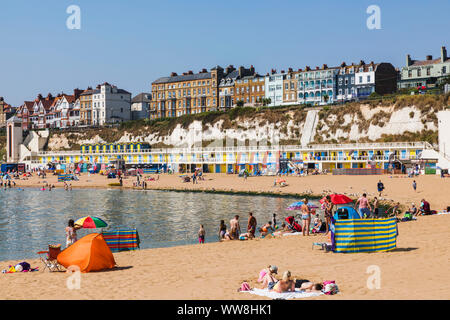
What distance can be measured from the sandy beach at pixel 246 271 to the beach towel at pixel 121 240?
84 centimetres

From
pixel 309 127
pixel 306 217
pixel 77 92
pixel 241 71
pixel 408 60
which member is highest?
pixel 241 71

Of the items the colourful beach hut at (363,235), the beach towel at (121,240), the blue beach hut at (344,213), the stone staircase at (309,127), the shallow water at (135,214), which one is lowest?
the shallow water at (135,214)

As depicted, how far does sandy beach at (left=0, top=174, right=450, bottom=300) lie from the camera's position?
11406 mm

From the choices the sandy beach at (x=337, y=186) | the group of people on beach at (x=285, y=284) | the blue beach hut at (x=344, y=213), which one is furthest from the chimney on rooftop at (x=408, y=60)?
the group of people on beach at (x=285, y=284)

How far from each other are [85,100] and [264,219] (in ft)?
333

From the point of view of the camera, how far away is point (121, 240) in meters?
19.3

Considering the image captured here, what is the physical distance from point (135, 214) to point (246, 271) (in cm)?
2128

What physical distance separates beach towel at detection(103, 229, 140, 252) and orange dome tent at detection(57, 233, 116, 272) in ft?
14.8

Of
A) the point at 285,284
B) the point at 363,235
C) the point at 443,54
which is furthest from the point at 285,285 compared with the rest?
the point at 443,54

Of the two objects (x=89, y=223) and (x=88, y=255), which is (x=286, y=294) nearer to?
(x=88, y=255)

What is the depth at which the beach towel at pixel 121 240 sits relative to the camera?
1917 centimetres

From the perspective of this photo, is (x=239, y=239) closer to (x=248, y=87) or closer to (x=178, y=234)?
(x=178, y=234)

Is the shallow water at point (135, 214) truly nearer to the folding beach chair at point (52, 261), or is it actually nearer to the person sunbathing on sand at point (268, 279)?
the folding beach chair at point (52, 261)

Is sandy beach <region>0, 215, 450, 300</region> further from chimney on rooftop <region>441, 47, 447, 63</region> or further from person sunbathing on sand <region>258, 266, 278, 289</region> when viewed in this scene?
chimney on rooftop <region>441, 47, 447, 63</region>
